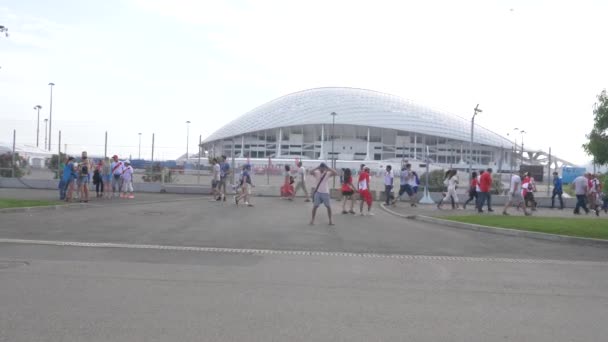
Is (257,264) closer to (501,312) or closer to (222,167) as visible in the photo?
(501,312)

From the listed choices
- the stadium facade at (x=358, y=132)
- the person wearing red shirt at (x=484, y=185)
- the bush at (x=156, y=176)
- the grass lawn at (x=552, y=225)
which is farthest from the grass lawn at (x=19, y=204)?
the stadium facade at (x=358, y=132)

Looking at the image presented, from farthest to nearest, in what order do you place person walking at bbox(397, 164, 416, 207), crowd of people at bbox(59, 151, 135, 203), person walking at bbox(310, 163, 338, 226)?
person walking at bbox(397, 164, 416, 207) < crowd of people at bbox(59, 151, 135, 203) < person walking at bbox(310, 163, 338, 226)

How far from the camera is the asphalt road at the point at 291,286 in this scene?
4562 mm

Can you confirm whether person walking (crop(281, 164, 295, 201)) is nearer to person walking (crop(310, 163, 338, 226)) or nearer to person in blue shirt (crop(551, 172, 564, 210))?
person walking (crop(310, 163, 338, 226))

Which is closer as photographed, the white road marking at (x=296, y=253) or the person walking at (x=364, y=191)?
the white road marking at (x=296, y=253)

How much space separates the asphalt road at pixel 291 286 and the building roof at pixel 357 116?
234 feet

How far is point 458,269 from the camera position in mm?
7594

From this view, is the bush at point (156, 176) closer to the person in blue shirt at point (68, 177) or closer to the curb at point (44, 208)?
the person in blue shirt at point (68, 177)

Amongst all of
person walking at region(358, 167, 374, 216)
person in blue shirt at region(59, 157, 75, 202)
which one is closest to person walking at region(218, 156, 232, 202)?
person in blue shirt at region(59, 157, 75, 202)

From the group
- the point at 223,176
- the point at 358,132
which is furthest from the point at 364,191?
the point at 358,132

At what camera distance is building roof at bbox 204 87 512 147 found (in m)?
81.6

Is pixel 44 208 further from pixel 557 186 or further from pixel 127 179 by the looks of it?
pixel 557 186

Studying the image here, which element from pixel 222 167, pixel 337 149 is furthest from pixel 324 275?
pixel 337 149

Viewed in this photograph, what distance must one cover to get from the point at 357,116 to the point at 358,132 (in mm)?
3522
